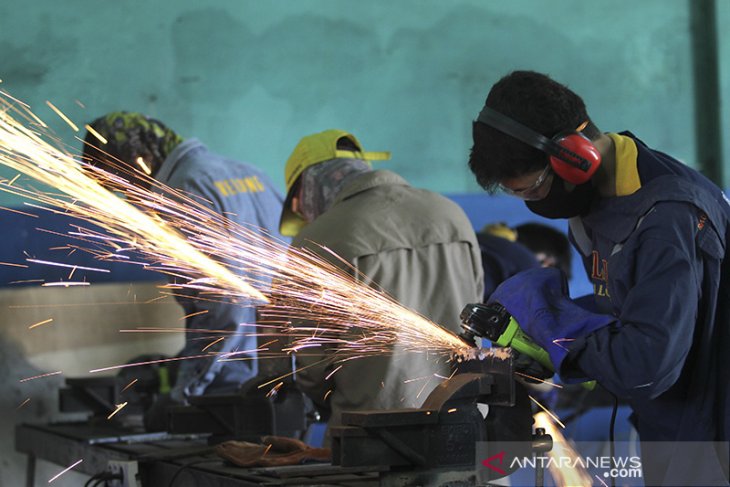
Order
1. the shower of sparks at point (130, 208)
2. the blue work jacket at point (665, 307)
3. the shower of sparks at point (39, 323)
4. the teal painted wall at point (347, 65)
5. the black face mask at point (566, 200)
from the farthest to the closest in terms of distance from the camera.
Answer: the teal painted wall at point (347, 65), the shower of sparks at point (39, 323), the shower of sparks at point (130, 208), the black face mask at point (566, 200), the blue work jacket at point (665, 307)

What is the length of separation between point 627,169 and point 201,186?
2.02 metres

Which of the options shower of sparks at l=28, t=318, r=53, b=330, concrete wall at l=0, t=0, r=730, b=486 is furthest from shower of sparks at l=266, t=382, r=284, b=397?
shower of sparks at l=28, t=318, r=53, b=330

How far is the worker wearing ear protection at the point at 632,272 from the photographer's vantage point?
2203 millimetres

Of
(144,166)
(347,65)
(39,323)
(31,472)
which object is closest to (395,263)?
(144,166)

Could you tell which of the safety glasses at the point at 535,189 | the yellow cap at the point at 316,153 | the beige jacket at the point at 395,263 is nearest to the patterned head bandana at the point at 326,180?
the yellow cap at the point at 316,153

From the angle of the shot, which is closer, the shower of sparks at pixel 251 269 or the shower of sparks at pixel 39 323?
the shower of sparks at pixel 251 269

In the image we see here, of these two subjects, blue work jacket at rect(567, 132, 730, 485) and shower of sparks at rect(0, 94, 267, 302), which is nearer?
blue work jacket at rect(567, 132, 730, 485)

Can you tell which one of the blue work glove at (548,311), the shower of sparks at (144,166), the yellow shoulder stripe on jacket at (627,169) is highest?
the shower of sparks at (144,166)

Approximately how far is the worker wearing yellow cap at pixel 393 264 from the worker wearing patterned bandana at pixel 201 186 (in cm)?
76

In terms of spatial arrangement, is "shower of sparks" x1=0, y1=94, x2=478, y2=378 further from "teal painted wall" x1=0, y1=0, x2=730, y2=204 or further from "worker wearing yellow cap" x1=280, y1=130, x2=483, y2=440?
"teal painted wall" x1=0, y1=0, x2=730, y2=204

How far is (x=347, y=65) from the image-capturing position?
6090 millimetres

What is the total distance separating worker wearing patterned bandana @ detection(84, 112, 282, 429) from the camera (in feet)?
13.2

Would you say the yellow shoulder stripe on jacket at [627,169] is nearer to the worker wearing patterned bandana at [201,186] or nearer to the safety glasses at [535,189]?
the safety glasses at [535,189]

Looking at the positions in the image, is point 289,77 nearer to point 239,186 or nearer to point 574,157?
point 239,186
